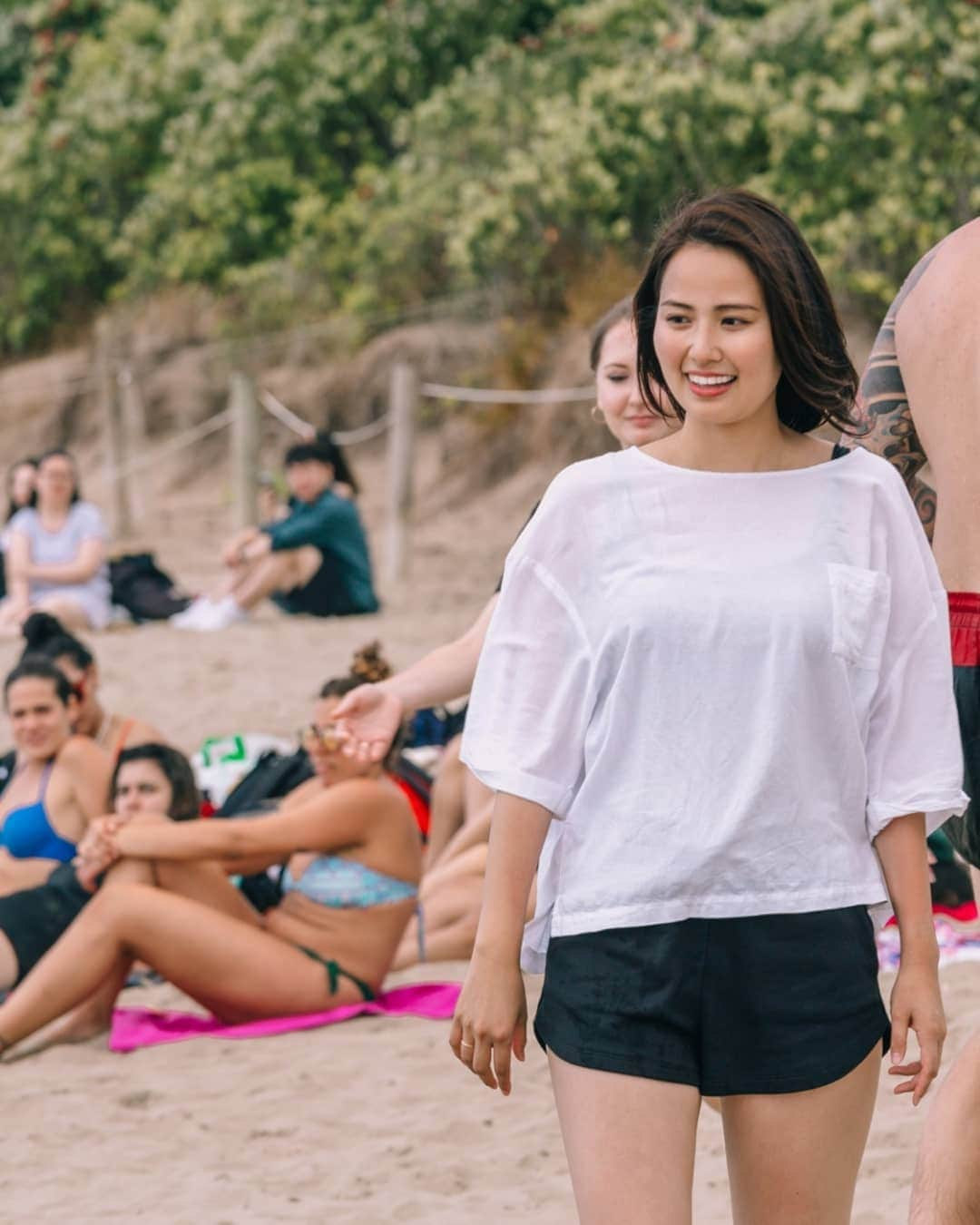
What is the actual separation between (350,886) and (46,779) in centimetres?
102

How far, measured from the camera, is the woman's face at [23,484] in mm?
9891

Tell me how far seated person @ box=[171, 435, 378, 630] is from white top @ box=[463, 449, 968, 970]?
7.74m

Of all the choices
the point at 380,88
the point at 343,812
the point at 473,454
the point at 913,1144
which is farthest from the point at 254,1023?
the point at 380,88

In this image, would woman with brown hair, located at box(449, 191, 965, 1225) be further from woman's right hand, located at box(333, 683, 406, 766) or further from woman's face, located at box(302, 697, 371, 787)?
woman's face, located at box(302, 697, 371, 787)

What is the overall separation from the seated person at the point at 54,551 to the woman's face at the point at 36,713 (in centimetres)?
456

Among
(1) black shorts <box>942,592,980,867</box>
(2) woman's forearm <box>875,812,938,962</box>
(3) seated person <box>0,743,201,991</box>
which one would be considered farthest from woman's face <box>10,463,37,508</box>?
(2) woman's forearm <box>875,812,938,962</box>

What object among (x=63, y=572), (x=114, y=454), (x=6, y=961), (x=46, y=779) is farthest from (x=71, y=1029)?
(x=114, y=454)

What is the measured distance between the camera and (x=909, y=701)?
6.66 feet

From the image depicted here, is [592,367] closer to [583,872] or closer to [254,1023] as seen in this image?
[583,872]

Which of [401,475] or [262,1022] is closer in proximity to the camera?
[262,1022]

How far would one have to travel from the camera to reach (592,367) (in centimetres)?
314

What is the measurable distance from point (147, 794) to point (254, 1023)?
0.67m

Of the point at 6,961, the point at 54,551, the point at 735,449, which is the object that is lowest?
the point at 6,961

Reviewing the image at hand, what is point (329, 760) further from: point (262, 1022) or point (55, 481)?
point (55, 481)
